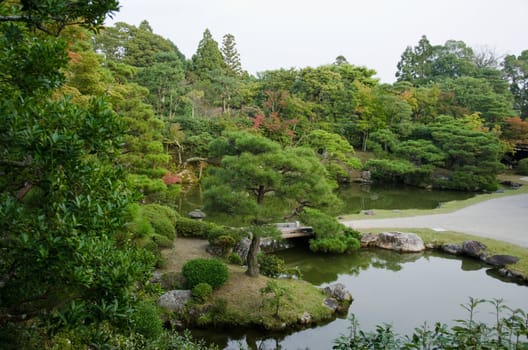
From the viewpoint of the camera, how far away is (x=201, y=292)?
7164 mm

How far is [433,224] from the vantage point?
13.0 meters

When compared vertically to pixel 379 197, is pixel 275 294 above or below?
below

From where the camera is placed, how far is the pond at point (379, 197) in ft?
57.1

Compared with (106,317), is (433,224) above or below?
below

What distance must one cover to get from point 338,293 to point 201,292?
2.66 meters

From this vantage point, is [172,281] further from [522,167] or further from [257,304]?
[522,167]

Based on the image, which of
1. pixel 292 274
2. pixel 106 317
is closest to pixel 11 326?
pixel 106 317

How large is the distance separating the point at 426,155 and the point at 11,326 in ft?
70.6

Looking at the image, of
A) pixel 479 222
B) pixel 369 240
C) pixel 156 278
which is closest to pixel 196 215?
pixel 369 240

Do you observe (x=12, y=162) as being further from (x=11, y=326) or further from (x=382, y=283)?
(x=382, y=283)

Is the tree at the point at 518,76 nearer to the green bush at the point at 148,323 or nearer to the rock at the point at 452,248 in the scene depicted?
the rock at the point at 452,248

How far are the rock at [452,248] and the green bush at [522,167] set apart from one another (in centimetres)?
1701

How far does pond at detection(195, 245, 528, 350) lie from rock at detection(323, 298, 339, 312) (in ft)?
0.84

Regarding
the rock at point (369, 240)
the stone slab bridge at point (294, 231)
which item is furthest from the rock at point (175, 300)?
the rock at point (369, 240)
